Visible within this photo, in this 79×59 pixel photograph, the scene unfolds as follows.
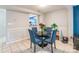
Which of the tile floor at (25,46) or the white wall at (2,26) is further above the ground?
the white wall at (2,26)

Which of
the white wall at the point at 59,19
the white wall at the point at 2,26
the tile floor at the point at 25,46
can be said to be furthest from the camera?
the white wall at the point at 59,19

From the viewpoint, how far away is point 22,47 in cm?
257

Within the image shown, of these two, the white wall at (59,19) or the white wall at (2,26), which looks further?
the white wall at (59,19)

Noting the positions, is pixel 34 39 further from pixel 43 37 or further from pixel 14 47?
pixel 14 47

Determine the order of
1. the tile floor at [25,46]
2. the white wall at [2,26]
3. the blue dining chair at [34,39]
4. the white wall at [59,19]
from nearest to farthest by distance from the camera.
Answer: the white wall at [2,26] < the tile floor at [25,46] < the white wall at [59,19] < the blue dining chair at [34,39]

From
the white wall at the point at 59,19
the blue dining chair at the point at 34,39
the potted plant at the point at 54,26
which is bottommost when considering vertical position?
the blue dining chair at the point at 34,39

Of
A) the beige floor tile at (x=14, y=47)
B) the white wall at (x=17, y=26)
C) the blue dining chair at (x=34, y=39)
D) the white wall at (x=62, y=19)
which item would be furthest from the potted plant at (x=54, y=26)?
the beige floor tile at (x=14, y=47)

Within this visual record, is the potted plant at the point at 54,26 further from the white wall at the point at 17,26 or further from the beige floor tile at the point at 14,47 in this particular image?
the beige floor tile at the point at 14,47

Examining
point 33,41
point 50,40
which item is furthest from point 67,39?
point 33,41

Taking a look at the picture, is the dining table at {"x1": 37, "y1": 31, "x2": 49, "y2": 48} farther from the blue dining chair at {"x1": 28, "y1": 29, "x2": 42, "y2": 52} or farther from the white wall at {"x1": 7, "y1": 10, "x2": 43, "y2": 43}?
the white wall at {"x1": 7, "y1": 10, "x2": 43, "y2": 43}

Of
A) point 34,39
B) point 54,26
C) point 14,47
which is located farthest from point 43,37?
point 14,47

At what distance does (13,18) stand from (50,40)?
1.10m

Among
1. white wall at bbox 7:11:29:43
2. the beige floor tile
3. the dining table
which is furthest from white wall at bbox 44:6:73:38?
the beige floor tile
